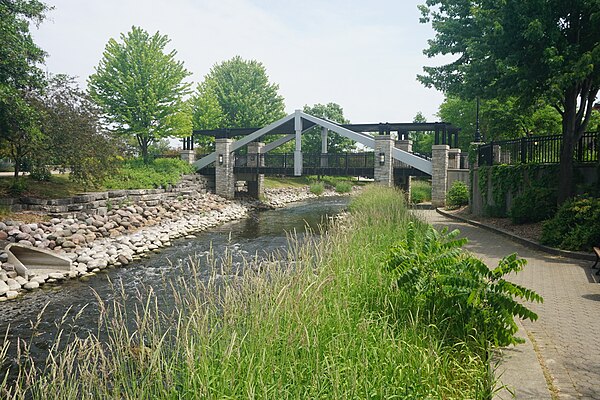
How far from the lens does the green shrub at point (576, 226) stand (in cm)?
1017

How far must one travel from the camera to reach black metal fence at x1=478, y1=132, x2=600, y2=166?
13391 mm

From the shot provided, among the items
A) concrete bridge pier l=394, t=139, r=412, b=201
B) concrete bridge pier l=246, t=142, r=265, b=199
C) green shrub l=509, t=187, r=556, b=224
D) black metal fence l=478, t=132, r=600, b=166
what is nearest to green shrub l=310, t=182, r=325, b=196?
concrete bridge pier l=246, t=142, r=265, b=199

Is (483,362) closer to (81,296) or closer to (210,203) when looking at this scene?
(81,296)

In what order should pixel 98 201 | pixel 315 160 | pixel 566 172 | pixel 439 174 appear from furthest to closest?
pixel 315 160 < pixel 439 174 < pixel 98 201 < pixel 566 172

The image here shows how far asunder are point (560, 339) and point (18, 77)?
17.7 meters

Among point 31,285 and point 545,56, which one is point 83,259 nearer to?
point 31,285

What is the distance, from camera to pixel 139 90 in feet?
103

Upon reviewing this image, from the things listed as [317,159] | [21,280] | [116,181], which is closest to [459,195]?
[317,159]

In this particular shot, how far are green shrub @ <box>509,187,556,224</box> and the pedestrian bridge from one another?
14.4 metres

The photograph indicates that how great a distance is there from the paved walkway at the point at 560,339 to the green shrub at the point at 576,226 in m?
0.86

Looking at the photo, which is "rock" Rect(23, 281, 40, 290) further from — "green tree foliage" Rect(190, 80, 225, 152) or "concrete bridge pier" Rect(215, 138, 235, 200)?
"green tree foliage" Rect(190, 80, 225, 152)

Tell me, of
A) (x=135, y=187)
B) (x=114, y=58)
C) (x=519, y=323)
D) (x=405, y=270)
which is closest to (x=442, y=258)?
(x=405, y=270)

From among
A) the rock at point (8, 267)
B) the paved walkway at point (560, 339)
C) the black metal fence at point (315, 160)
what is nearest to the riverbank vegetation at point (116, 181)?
the black metal fence at point (315, 160)

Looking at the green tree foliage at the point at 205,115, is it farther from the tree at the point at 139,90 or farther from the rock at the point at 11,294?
the rock at the point at 11,294
